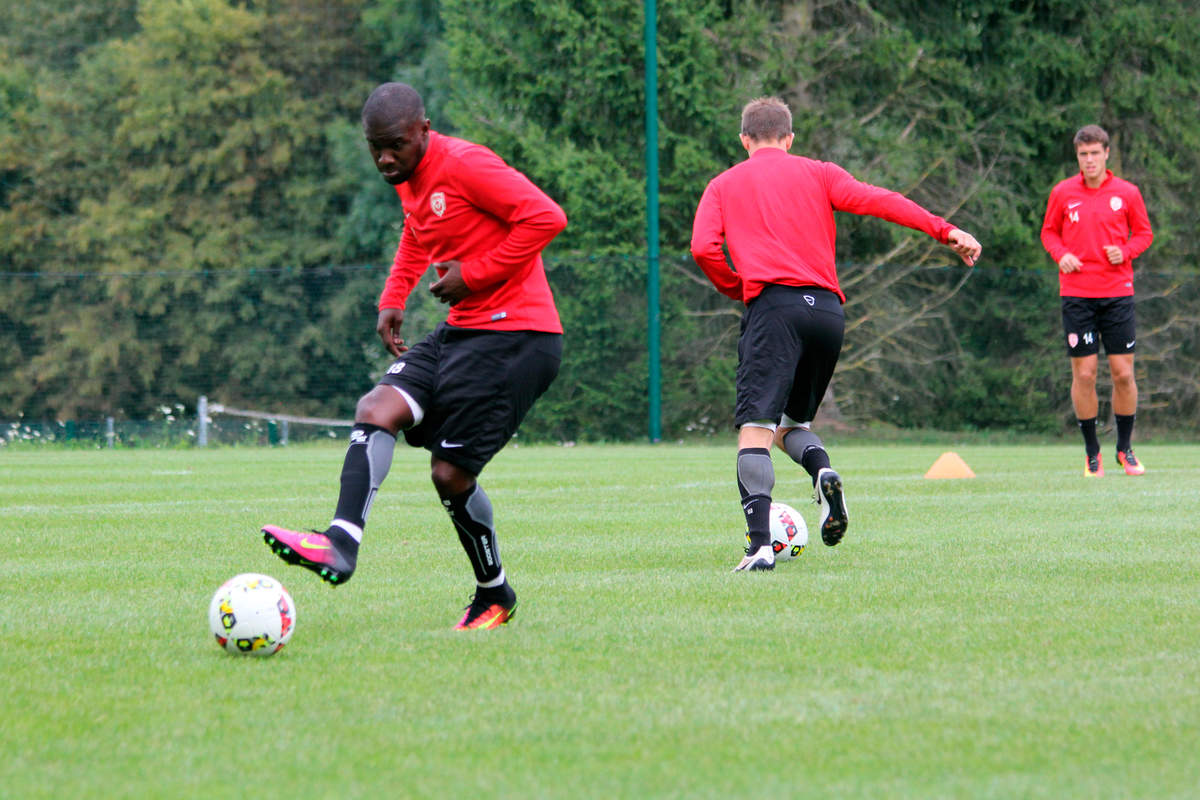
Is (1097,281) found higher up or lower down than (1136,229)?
lower down

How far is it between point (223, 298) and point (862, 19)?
11.2m

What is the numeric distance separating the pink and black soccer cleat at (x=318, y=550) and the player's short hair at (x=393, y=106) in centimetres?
126

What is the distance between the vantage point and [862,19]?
25359 mm

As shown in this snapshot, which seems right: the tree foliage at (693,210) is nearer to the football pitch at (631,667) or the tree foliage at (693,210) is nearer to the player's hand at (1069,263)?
the player's hand at (1069,263)

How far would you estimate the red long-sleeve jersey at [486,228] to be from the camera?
480cm

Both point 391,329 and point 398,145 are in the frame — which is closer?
point 398,145

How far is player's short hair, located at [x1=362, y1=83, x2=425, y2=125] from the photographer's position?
4730mm

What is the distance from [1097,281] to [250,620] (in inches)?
355

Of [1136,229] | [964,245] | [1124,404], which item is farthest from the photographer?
[1124,404]

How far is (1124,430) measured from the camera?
465 inches

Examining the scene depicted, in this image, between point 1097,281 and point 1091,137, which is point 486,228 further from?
point 1097,281

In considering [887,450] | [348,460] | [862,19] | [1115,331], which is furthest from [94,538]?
[862,19]

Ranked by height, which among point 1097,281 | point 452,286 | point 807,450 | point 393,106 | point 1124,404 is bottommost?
point 1124,404

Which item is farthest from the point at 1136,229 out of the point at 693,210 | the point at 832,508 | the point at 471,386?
the point at 693,210
